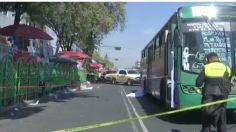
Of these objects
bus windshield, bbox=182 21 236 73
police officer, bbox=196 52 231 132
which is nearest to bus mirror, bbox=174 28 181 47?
bus windshield, bbox=182 21 236 73

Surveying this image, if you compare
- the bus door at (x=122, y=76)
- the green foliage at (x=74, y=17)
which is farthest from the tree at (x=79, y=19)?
the bus door at (x=122, y=76)

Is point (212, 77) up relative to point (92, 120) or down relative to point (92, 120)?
up

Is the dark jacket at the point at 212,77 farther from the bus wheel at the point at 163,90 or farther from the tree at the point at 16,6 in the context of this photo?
the tree at the point at 16,6

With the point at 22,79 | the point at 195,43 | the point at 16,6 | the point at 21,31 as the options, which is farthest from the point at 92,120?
the point at 16,6

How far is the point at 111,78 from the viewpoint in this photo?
63.5 metres

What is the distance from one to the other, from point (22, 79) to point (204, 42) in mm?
9366

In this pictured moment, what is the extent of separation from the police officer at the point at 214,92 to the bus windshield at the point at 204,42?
3.98 metres

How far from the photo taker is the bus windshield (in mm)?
15375

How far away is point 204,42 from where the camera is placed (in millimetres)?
15469

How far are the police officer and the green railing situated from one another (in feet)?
29.2

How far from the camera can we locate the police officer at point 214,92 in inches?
438

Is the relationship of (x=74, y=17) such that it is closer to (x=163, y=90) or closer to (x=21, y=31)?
(x=21, y=31)

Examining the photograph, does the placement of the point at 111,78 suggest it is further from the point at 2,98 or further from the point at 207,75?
the point at 207,75

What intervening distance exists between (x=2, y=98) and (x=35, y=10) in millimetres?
6171
